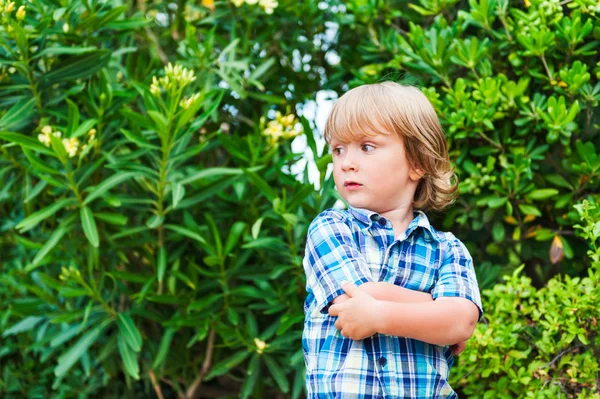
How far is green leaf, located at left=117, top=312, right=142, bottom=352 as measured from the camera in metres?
3.18

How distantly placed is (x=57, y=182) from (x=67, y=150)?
154 millimetres

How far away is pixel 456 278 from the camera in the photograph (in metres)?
1.91

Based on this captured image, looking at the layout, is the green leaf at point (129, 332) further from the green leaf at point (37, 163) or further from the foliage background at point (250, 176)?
the green leaf at point (37, 163)

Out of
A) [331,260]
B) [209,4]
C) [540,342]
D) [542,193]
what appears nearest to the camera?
[331,260]

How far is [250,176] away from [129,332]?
904mm

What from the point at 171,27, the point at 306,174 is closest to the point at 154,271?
the point at 306,174

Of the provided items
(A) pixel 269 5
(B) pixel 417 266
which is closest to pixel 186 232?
(A) pixel 269 5

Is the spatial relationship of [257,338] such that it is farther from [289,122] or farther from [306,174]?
[289,122]

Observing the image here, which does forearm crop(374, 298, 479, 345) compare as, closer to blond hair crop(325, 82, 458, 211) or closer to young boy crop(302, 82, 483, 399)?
young boy crop(302, 82, 483, 399)

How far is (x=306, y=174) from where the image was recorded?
3121 millimetres

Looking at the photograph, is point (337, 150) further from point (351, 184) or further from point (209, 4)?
point (209, 4)

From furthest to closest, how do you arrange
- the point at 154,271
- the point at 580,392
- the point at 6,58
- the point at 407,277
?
the point at 154,271, the point at 6,58, the point at 580,392, the point at 407,277

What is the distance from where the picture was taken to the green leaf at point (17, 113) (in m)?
3.08

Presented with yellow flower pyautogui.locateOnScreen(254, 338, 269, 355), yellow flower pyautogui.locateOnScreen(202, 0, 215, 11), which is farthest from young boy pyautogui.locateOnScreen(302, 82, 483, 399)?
yellow flower pyautogui.locateOnScreen(202, 0, 215, 11)
